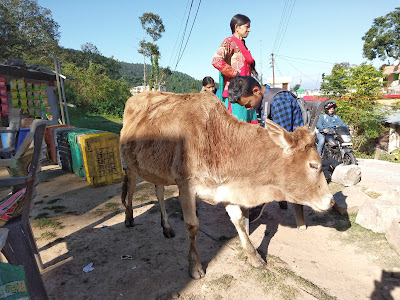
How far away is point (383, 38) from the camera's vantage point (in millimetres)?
30188

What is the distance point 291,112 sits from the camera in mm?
3217

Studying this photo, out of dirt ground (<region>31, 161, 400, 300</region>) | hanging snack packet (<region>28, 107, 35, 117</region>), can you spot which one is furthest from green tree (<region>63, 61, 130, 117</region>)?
dirt ground (<region>31, 161, 400, 300</region>)

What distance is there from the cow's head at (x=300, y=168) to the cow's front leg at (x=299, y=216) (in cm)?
117

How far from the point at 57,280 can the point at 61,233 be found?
121 cm

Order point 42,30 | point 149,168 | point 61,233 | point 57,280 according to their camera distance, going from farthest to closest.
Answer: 1. point 42,30
2. point 61,233
3. point 149,168
4. point 57,280

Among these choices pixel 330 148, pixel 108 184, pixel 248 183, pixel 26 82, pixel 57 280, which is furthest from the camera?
pixel 26 82

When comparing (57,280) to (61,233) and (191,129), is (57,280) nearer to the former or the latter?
(61,233)

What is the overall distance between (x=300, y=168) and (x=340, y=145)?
15.9ft

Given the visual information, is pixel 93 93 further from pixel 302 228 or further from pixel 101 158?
pixel 302 228

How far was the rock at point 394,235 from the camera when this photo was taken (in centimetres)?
300

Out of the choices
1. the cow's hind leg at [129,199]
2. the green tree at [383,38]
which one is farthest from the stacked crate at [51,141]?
the green tree at [383,38]

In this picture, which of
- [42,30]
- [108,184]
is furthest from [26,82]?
[42,30]

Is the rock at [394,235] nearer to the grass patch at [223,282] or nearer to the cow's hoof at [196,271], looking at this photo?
the grass patch at [223,282]

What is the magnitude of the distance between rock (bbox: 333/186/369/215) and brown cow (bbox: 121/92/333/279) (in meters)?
1.91
